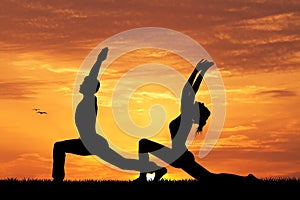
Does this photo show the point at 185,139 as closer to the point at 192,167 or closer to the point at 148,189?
the point at 192,167

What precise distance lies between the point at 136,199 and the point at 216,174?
299 cm

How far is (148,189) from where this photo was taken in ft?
65.7

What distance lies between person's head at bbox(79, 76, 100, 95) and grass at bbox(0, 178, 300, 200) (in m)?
2.23

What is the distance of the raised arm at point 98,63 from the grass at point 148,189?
264cm

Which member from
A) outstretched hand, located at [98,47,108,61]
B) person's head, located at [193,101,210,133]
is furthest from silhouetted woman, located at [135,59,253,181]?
outstretched hand, located at [98,47,108,61]

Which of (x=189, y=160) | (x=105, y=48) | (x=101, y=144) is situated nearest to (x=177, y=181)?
(x=189, y=160)

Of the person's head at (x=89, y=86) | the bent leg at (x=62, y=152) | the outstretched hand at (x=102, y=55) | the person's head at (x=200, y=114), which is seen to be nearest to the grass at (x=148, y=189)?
the bent leg at (x=62, y=152)

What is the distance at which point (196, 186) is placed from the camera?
20688 mm

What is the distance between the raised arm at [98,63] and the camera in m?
20.6

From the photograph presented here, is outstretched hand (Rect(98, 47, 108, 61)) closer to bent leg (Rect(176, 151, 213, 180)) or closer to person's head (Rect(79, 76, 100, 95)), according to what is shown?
person's head (Rect(79, 76, 100, 95))

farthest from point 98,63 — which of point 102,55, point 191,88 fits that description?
point 191,88

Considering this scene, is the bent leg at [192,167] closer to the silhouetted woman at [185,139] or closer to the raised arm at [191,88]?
the silhouetted woman at [185,139]

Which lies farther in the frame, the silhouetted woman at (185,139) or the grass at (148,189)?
the silhouetted woman at (185,139)

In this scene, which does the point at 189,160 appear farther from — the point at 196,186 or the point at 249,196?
the point at 249,196
